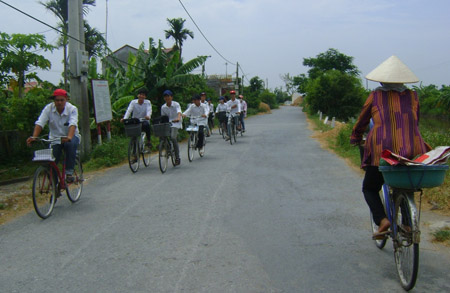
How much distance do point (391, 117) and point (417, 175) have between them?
69 centimetres

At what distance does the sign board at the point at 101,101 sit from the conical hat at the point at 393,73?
30.8 ft

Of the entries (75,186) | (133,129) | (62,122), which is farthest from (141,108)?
(62,122)

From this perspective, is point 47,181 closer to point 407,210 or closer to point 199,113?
point 407,210

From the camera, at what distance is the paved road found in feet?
13.2

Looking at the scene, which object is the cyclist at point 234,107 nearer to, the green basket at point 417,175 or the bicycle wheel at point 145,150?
the bicycle wheel at point 145,150

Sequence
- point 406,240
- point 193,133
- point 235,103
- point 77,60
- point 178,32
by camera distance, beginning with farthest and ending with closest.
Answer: point 178,32
point 235,103
point 193,133
point 77,60
point 406,240

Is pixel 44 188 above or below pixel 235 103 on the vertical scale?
below

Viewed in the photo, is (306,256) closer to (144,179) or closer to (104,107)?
(144,179)

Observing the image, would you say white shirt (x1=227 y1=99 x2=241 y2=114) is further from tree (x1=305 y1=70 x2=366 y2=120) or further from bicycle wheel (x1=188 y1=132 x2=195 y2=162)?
tree (x1=305 y1=70 x2=366 y2=120)

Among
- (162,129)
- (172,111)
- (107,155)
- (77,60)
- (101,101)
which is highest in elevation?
(77,60)

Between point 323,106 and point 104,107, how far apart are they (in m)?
24.9

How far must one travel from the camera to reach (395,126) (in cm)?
400

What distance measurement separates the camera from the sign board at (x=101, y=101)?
12148 millimetres

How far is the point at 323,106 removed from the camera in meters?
34.6
